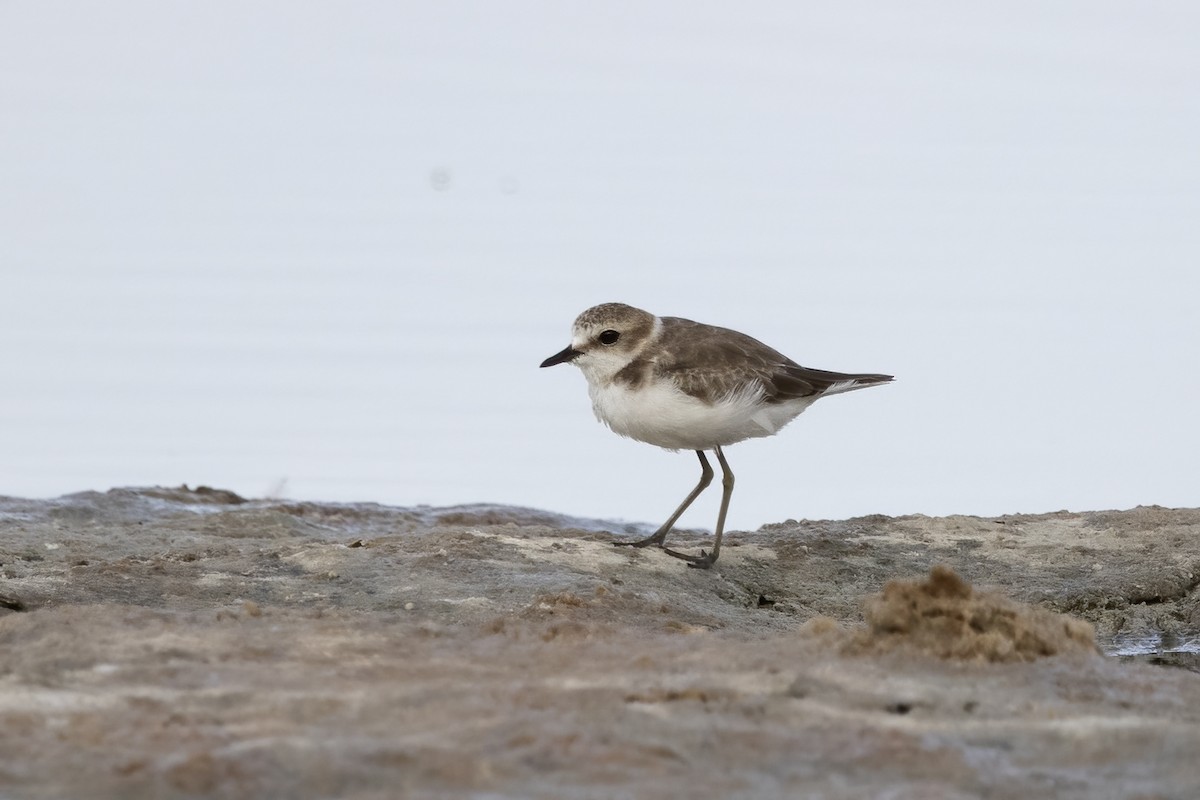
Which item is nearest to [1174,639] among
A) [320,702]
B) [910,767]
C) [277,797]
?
[910,767]

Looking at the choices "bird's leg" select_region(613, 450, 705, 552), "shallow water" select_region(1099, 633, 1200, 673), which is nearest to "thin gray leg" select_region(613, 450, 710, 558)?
"bird's leg" select_region(613, 450, 705, 552)

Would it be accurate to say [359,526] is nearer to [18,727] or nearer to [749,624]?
[749,624]

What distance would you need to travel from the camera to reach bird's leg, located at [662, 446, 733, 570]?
7.21m

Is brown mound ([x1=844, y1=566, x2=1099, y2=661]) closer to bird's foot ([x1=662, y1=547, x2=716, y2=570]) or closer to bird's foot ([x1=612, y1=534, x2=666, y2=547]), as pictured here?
bird's foot ([x1=662, y1=547, x2=716, y2=570])

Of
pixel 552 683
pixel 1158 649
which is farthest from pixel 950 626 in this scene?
pixel 1158 649

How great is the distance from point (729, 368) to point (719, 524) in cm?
79

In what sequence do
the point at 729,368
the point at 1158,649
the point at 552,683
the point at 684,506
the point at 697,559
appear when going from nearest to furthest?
the point at 552,683, the point at 1158,649, the point at 697,559, the point at 729,368, the point at 684,506

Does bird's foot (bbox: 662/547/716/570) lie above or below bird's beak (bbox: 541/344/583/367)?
below

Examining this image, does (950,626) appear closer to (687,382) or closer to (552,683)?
(552,683)

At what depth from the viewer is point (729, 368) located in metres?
7.54

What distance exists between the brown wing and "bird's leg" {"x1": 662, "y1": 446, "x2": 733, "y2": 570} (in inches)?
19.6

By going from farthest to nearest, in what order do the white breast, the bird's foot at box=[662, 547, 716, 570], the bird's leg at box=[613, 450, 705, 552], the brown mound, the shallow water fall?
the bird's leg at box=[613, 450, 705, 552] < the white breast < the bird's foot at box=[662, 547, 716, 570] < the shallow water < the brown mound

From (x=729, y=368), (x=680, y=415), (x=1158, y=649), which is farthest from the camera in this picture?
(x=729, y=368)

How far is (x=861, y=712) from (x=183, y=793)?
1704 millimetres
